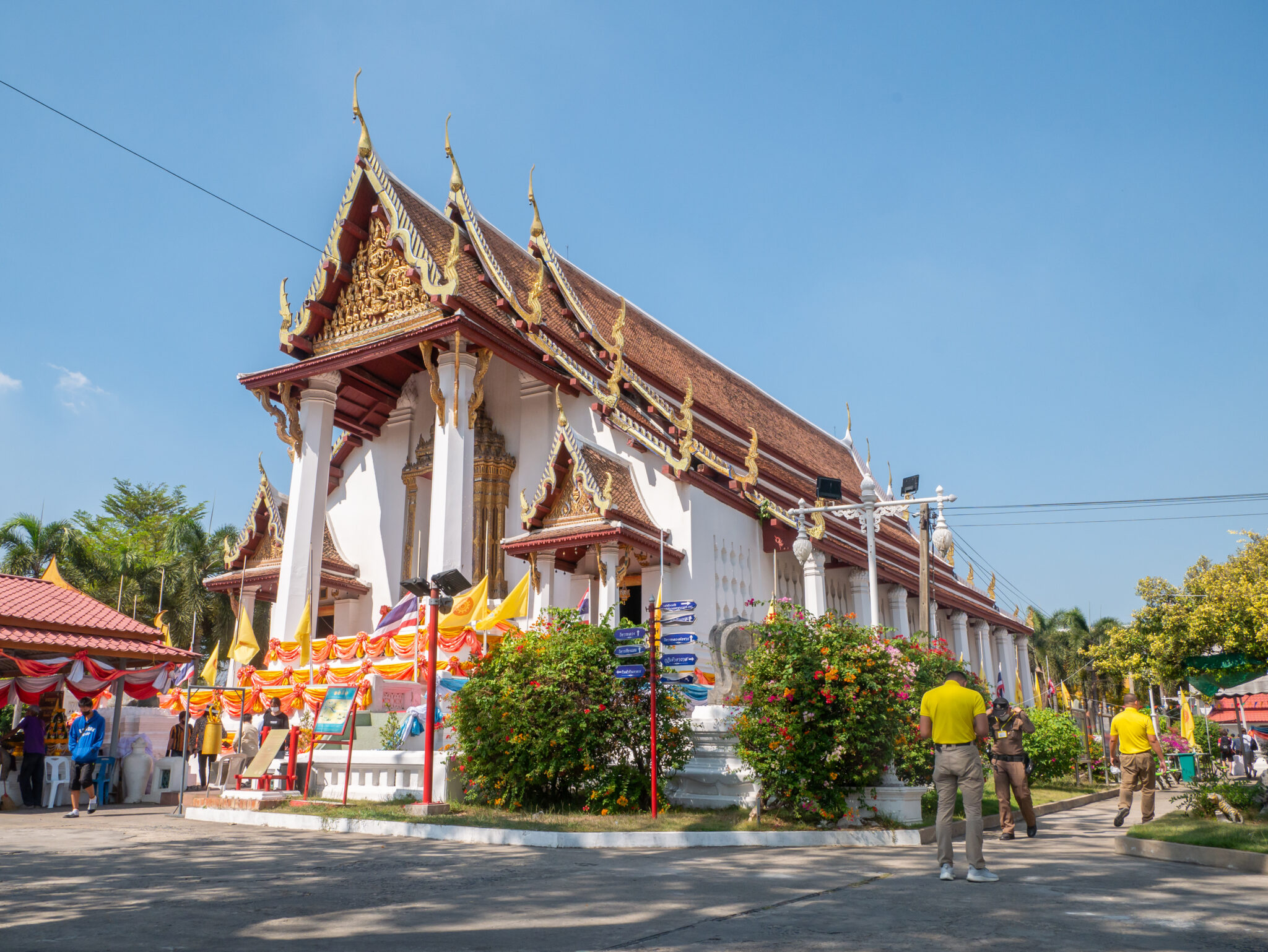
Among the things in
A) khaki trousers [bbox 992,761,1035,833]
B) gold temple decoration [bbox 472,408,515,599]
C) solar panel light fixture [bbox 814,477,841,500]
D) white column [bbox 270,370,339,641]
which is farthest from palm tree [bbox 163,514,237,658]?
khaki trousers [bbox 992,761,1035,833]

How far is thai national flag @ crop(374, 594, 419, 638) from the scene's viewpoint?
15.5 m

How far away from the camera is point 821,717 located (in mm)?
8922

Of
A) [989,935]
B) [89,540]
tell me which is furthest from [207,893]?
[89,540]

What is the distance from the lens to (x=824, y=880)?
6207 millimetres

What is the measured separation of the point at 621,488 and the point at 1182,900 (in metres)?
11.3

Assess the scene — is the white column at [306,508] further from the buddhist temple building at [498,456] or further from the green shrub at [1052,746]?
the green shrub at [1052,746]

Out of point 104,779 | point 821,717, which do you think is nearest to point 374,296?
point 104,779

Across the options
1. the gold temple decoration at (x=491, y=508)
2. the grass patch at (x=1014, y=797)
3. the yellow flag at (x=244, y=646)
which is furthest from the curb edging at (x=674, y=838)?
the gold temple decoration at (x=491, y=508)

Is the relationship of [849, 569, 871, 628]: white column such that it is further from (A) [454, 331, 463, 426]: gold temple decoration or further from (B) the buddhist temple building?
(A) [454, 331, 463, 426]: gold temple decoration

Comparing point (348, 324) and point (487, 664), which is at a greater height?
point (348, 324)

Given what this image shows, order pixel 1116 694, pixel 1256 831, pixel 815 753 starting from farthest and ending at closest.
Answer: pixel 1116 694 < pixel 815 753 < pixel 1256 831

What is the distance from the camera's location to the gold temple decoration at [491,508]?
61.7 feet

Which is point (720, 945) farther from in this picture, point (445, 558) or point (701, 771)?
point (445, 558)

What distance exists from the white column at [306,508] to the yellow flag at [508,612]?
15.9 ft
